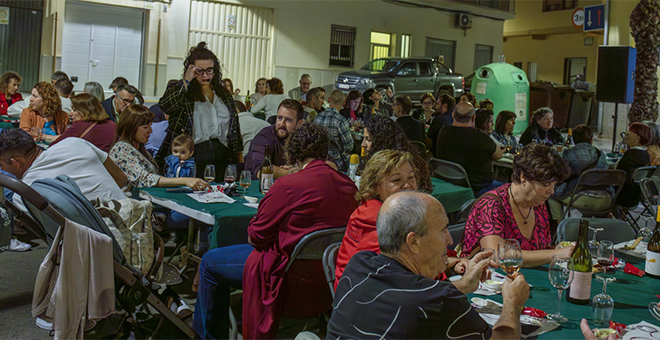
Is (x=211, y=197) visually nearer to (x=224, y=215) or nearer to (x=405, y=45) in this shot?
(x=224, y=215)

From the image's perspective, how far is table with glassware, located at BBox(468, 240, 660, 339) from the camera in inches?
89.9

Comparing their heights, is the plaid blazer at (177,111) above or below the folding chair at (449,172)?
above

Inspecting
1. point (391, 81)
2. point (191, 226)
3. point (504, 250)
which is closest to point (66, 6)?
point (391, 81)

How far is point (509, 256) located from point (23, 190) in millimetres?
2089

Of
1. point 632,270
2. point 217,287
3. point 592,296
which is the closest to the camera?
point 592,296

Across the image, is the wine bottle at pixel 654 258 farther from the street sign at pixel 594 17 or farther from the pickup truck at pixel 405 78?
the pickup truck at pixel 405 78

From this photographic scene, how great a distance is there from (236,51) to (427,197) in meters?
15.9

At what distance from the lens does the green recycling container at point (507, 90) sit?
17047 millimetres

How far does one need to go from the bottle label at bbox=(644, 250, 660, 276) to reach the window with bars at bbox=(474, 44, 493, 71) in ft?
68.9

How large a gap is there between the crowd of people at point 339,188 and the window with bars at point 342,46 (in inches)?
454

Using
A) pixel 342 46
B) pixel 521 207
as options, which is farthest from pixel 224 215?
pixel 342 46

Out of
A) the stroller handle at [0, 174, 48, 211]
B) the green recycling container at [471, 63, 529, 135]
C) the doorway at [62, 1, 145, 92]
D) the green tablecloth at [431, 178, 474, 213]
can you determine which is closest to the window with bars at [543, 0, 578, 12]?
the green recycling container at [471, 63, 529, 135]

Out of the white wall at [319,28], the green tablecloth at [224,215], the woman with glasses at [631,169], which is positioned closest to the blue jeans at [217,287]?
the green tablecloth at [224,215]

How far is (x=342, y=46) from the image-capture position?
63.5ft
